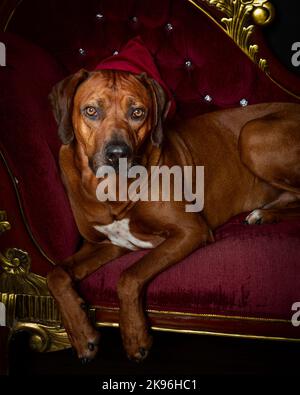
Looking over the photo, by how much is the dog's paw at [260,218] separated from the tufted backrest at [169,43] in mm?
778

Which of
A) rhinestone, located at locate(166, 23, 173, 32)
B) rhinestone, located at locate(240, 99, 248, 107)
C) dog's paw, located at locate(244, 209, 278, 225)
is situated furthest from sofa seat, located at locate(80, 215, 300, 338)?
rhinestone, located at locate(166, 23, 173, 32)

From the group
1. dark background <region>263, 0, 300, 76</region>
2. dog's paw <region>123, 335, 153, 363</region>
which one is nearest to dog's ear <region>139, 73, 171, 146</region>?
dog's paw <region>123, 335, 153, 363</region>

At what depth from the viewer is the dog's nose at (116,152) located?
1831 mm

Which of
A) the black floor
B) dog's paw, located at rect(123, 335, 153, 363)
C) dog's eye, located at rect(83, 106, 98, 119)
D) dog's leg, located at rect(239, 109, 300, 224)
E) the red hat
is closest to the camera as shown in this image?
dog's paw, located at rect(123, 335, 153, 363)

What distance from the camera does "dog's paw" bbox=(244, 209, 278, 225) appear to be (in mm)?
2207

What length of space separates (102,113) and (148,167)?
0.91 feet

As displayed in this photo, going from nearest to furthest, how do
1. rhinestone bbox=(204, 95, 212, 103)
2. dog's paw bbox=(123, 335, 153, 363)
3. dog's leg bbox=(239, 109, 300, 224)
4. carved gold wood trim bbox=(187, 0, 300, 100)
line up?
dog's paw bbox=(123, 335, 153, 363), dog's leg bbox=(239, 109, 300, 224), carved gold wood trim bbox=(187, 0, 300, 100), rhinestone bbox=(204, 95, 212, 103)

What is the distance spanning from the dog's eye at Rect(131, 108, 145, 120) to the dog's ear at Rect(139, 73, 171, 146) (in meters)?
0.08

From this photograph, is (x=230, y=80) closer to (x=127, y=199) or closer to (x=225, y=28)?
(x=225, y=28)

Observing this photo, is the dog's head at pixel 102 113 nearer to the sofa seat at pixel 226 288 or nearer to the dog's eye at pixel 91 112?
the dog's eye at pixel 91 112

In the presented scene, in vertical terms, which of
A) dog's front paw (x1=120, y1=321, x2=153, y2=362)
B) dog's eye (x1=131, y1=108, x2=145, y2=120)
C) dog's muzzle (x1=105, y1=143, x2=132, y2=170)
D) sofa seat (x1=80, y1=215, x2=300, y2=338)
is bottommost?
dog's front paw (x1=120, y1=321, x2=153, y2=362)

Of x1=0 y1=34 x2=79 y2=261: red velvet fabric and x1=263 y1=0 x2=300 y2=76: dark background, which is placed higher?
x1=263 y1=0 x2=300 y2=76: dark background

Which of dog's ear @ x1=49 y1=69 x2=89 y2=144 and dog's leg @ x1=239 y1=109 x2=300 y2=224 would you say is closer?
dog's ear @ x1=49 y1=69 x2=89 y2=144

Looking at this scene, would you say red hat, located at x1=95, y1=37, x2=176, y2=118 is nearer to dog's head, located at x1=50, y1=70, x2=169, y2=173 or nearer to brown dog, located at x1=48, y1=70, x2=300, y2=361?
brown dog, located at x1=48, y1=70, x2=300, y2=361
